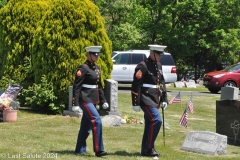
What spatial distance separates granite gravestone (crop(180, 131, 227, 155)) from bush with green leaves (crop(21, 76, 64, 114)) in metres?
4.95

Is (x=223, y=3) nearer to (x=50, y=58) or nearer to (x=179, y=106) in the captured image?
(x=179, y=106)

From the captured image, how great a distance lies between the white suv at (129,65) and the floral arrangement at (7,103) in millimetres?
13482

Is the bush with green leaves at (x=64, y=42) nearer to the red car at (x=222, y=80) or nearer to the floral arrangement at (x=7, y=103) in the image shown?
the floral arrangement at (x=7, y=103)

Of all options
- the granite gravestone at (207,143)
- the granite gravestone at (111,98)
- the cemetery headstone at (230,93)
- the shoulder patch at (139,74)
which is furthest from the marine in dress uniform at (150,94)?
the cemetery headstone at (230,93)

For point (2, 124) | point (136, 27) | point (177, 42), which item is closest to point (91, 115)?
point (2, 124)

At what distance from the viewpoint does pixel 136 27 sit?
158 feet

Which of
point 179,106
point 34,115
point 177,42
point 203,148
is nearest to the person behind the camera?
point 203,148

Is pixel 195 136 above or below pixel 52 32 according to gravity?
below

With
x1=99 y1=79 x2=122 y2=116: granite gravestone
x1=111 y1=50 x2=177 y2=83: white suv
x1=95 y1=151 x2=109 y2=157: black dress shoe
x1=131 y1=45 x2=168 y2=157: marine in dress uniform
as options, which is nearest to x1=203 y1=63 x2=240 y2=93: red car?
x1=111 y1=50 x2=177 y2=83: white suv

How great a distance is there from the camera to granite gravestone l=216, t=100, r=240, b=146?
11984 mm

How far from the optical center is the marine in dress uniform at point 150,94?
9.21 metres

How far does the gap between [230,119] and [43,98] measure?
486cm

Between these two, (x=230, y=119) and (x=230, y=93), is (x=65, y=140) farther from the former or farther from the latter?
(x=230, y=93)

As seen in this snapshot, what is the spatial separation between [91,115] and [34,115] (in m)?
5.49
